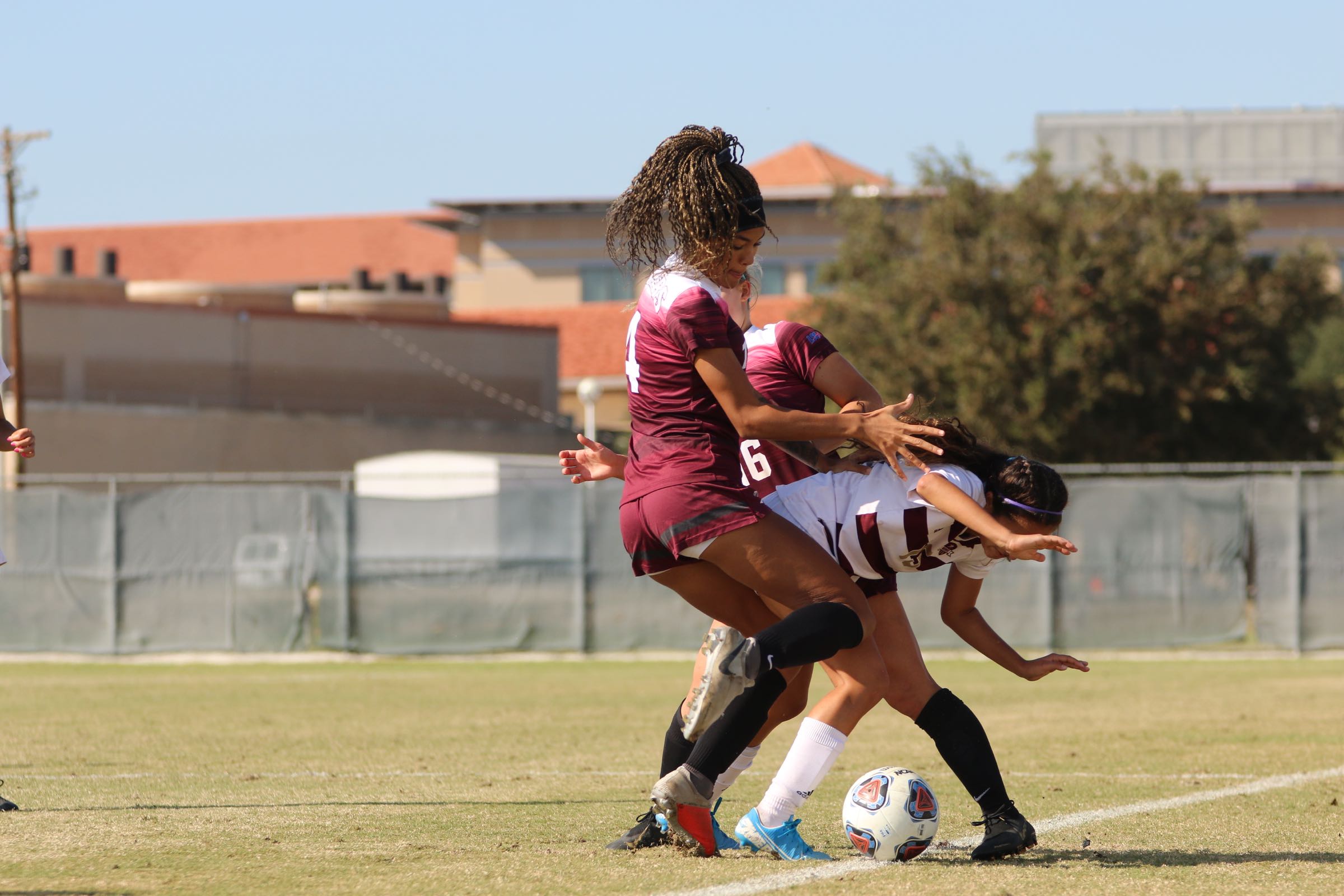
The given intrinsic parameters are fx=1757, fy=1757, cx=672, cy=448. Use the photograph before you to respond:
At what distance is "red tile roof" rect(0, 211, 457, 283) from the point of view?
7800 cm

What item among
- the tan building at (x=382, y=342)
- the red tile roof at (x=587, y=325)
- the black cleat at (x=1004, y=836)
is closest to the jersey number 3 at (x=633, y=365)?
the black cleat at (x=1004, y=836)

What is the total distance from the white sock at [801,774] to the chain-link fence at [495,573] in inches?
541

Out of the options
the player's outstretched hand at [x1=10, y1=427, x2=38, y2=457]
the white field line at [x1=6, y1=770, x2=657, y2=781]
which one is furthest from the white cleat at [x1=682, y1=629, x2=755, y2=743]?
the white field line at [x1=6, y1=770, x2=657, y2=781]

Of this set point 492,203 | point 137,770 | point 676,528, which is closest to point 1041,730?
point 137,770

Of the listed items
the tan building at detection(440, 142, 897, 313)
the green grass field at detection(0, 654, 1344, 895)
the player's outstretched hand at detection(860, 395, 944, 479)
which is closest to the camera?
the green grass field at detection(0, 654, 1344, 895)

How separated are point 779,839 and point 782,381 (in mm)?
1493

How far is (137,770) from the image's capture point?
8.37 m

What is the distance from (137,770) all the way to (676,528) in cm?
449

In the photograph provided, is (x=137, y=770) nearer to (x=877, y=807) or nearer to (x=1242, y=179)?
(x=877, y=807)

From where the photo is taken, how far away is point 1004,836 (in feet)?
17.5

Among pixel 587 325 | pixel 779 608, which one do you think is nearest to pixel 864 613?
pixel 779 608

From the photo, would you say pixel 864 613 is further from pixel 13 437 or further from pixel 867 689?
pixel 13 437

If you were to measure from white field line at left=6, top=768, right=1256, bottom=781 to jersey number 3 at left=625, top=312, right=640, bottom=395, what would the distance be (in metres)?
3.38

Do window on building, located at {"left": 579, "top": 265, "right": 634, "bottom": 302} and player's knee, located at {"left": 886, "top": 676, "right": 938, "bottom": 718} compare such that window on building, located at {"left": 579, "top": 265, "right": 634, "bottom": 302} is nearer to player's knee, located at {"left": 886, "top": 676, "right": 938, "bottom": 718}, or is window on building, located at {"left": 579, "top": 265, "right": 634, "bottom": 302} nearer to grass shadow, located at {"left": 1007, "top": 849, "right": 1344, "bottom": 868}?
player's knee, located at {"left": 886, "top": 676, "right": 938, "bottom": 718}
